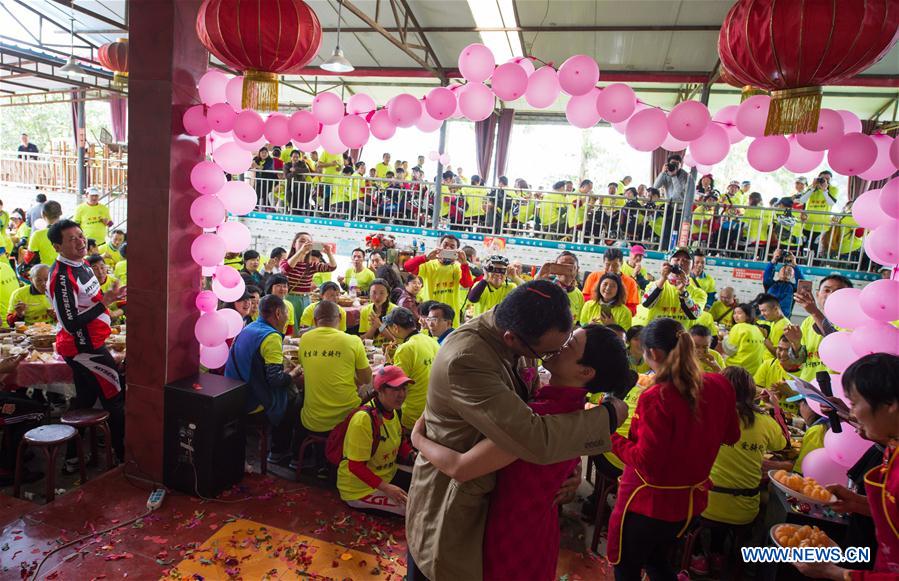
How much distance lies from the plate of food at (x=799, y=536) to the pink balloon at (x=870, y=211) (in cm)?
176

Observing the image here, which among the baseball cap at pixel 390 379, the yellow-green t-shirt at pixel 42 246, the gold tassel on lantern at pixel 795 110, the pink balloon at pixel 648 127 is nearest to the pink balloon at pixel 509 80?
the pink balloon at pixel 648 127

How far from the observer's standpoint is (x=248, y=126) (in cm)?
386

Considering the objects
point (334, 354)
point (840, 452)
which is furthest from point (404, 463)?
point (840, 452)

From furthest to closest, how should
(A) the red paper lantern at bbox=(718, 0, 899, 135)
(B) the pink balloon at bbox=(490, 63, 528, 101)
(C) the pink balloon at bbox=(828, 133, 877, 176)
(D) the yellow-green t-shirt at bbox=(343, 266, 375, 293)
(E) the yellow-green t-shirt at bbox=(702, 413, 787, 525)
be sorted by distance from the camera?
(D) the yellow-green t-shirt at bbox=(343, 266, 375, 293), (B) the pink balloon at bbox=(490, 63, 528, 101), (E) the yellow-green t-shirt at bbox=(702, 413, 787, 525), (C) the pink balloon at bbox=(828, 133, 877, 176), (A) the red paper lantern at bbox=(718, 0, 899, 135)

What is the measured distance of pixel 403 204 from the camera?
1139cm

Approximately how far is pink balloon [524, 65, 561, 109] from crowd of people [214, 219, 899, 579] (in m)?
1.58

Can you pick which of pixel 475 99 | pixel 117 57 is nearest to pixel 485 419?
pixel 475 99

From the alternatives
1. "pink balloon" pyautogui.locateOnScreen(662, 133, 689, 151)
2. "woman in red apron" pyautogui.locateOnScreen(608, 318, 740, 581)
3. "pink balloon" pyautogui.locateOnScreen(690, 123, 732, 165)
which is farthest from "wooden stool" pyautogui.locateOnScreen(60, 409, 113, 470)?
"pink balloon" pyautogui.locateOnScreen(690, 123, 732, 165)

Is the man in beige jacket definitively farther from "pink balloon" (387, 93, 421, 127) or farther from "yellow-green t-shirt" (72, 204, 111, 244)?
"yellow-green t-shirt" (72, 204, 111, 244)

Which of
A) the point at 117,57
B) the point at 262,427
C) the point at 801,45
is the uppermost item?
the point at 117,57

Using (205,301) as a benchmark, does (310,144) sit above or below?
above

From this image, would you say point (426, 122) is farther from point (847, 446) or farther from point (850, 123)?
point (847, 446)

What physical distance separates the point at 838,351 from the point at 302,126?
3961mm

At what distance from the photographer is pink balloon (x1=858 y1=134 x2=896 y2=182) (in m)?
3.14
